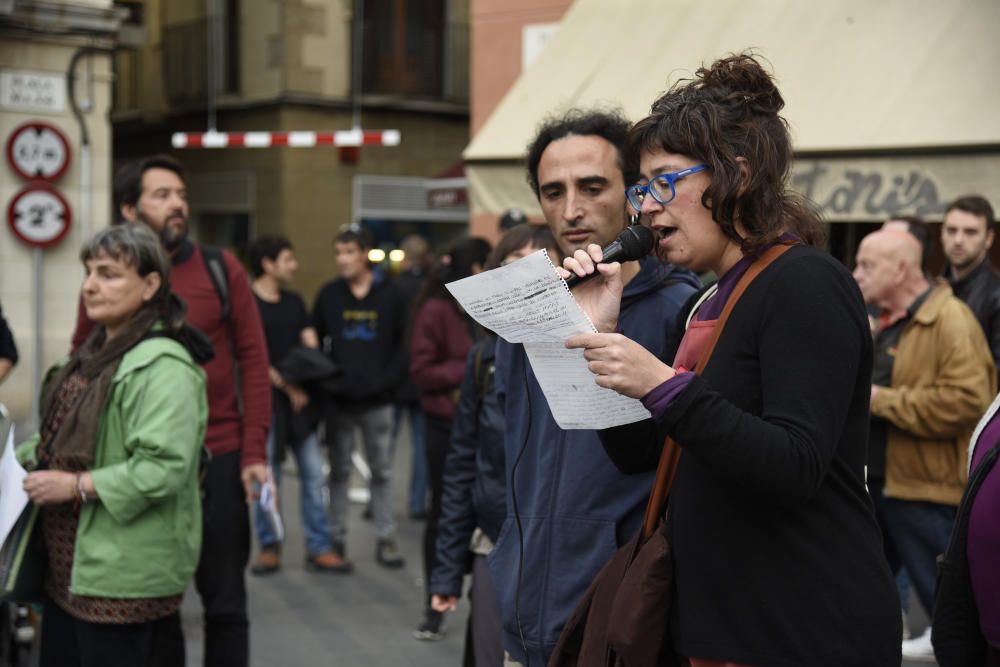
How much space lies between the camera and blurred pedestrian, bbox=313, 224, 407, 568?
Result: 25.3ft

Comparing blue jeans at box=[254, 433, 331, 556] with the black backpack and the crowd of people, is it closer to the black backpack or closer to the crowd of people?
the crowd of people

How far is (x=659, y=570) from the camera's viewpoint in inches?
85.1

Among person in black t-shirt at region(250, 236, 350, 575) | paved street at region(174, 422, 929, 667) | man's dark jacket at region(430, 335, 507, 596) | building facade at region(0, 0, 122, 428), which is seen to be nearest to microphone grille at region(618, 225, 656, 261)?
man's dark jacket at region(430, 335, 507, 596)

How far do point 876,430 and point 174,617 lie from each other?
3.05 metres

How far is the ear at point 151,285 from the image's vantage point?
3.90m

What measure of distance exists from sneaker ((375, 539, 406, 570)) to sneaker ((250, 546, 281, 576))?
61cm

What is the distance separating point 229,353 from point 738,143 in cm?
294

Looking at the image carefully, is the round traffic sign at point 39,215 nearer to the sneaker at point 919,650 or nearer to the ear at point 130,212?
the ear at point 130,212

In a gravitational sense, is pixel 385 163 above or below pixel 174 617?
above

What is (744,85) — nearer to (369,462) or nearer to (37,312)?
(369,462)

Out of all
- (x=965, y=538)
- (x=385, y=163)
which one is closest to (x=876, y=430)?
(x=965, y=538)

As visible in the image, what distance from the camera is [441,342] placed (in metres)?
7.12

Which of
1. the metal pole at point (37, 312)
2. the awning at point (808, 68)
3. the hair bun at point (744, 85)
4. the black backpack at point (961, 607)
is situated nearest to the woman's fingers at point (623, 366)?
the hair bun at point (744, 85)

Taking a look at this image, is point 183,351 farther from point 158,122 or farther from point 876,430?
point 158,122
